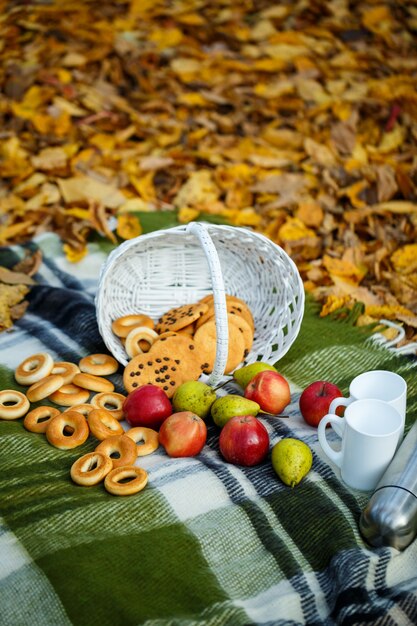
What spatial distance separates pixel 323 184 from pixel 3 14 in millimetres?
2691

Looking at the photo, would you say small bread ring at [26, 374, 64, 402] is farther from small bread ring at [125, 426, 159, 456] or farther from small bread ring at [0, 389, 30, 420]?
small bread ring at [125, 426, 159, 456]

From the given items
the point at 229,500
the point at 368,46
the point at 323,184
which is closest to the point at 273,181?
the point at 323,184

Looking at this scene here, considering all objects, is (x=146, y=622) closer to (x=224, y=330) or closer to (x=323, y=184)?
(x=224, y=330)

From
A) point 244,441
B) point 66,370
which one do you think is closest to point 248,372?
point 244,441

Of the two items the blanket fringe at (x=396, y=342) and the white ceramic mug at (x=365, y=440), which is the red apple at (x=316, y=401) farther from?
the blanket fringe at (x=396, y=342)

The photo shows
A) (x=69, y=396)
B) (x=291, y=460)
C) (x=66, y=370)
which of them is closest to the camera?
(x=291, y=460)

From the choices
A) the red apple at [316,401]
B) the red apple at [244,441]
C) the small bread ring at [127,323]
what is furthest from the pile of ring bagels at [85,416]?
Answer: the red apple at [316,401]

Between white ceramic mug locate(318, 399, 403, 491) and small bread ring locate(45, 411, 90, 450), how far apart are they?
28.0 inches

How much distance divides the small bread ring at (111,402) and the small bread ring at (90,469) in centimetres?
25

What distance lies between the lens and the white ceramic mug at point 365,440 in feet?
6.05

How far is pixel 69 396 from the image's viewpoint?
231cm

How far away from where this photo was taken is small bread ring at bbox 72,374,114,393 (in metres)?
2.34

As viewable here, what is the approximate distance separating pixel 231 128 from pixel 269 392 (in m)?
2.63

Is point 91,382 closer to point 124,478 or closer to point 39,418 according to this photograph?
point 39,418
